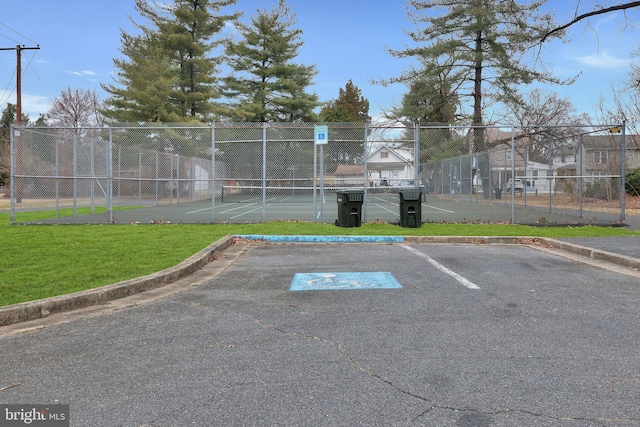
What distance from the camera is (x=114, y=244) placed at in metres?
9.78

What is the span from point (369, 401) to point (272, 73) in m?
39.6

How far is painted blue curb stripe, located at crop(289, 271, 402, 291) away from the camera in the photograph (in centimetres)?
634

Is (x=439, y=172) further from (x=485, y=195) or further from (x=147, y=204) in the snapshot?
(x=147, y=204)

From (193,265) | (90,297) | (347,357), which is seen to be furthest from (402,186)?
(347,357)

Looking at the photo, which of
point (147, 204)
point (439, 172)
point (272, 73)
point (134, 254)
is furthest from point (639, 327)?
point (272, 73)

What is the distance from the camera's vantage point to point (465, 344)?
404 centimetres

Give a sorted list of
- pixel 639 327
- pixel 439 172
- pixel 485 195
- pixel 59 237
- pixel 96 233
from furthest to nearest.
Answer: pixel 439 172, pixel 485 195, pixel 96 233, pixel 59 237, pixel 639 327

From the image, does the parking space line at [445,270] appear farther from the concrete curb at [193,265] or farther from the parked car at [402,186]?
the parked car at [402,186]

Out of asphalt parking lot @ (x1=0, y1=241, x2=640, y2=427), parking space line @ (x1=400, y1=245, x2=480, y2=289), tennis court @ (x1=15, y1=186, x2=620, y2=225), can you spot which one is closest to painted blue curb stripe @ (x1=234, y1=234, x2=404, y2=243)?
parking space line @ (x1=400, y1=245, x2=480, y2=289)

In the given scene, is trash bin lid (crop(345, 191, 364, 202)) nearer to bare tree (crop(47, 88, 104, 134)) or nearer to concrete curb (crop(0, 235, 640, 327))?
concrete curb (crop(0, 235, 640, 327))

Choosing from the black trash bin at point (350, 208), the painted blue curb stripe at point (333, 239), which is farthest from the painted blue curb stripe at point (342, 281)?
the black trash bin at point (350, 208)

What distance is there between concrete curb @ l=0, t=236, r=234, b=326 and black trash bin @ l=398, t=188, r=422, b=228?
22.9 feet

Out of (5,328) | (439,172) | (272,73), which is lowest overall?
(5,328)

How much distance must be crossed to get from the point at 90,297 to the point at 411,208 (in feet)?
30.1
